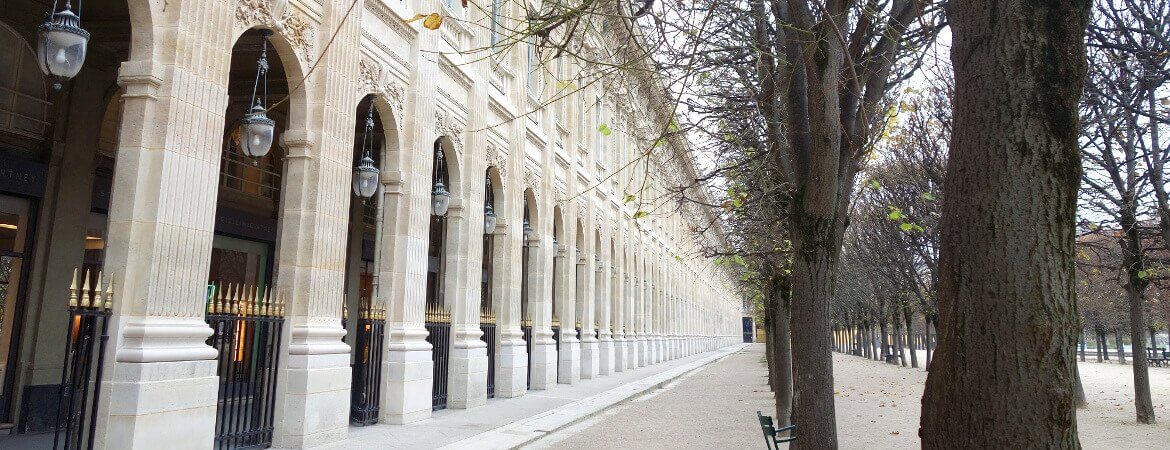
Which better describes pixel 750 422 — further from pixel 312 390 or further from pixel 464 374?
pixel 312 390

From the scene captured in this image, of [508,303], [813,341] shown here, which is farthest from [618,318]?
[813,341]

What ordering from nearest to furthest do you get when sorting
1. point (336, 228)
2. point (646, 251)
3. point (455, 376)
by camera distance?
point (336, 228) < point (455, 376) < point (646, 251)

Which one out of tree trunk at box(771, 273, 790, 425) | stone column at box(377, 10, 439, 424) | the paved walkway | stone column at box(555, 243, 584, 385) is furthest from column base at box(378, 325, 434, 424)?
stone column at box(555, 243, 584, 385)

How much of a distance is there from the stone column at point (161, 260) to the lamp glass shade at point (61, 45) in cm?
63

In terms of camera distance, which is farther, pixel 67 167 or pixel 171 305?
pixel 67 167

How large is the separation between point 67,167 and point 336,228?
4.85 meters

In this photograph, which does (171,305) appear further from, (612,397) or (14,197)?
(612,397)

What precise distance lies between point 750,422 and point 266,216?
11.4 metres

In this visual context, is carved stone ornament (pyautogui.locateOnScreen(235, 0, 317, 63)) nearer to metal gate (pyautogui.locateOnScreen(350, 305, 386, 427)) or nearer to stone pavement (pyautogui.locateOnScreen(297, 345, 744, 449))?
metal gate (pyautogui.locateOnScreen(350, 305, 386, 427))

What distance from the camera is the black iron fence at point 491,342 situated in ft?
56.1

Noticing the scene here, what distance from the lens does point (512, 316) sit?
18.1m

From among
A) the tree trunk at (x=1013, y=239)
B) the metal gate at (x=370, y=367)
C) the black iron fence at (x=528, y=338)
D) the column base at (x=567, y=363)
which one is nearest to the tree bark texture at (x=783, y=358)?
the metal gate at (x=370, y=367)

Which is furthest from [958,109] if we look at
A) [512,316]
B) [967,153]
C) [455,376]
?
[512,316]

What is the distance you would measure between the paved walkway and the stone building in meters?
2.68
